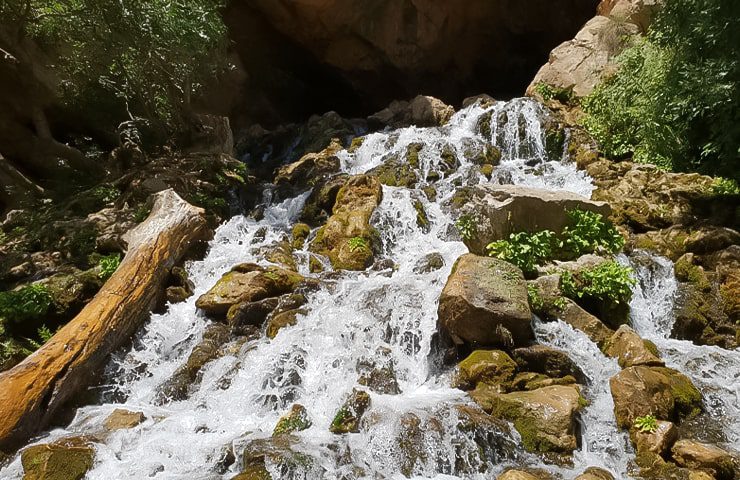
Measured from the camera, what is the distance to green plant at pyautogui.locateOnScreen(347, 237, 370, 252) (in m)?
9.47

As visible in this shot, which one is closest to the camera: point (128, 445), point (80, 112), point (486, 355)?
point (128, 445)

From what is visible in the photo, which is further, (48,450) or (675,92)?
(675,92)

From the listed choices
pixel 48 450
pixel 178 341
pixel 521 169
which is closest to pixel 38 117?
pixel 178 341

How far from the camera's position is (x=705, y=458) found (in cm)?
463

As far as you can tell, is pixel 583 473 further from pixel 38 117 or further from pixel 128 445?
pixel 38 117

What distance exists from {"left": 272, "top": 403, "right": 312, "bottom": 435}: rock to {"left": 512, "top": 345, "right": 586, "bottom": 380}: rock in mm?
2466

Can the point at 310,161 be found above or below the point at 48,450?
above

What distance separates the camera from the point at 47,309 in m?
7.49

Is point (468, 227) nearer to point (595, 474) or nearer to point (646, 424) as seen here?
point (646, 424)

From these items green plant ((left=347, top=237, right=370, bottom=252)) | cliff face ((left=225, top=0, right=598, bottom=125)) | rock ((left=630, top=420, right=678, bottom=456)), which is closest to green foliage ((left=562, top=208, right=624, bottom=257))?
rock ((left=630, top=420, right=678, bottom=456))

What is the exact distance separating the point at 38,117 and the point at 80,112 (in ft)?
3.88

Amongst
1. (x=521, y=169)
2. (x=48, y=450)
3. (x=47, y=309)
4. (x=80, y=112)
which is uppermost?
(x=80, y=112)

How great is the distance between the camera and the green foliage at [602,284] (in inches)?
276

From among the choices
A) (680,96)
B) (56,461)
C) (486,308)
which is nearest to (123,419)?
(56,461)
